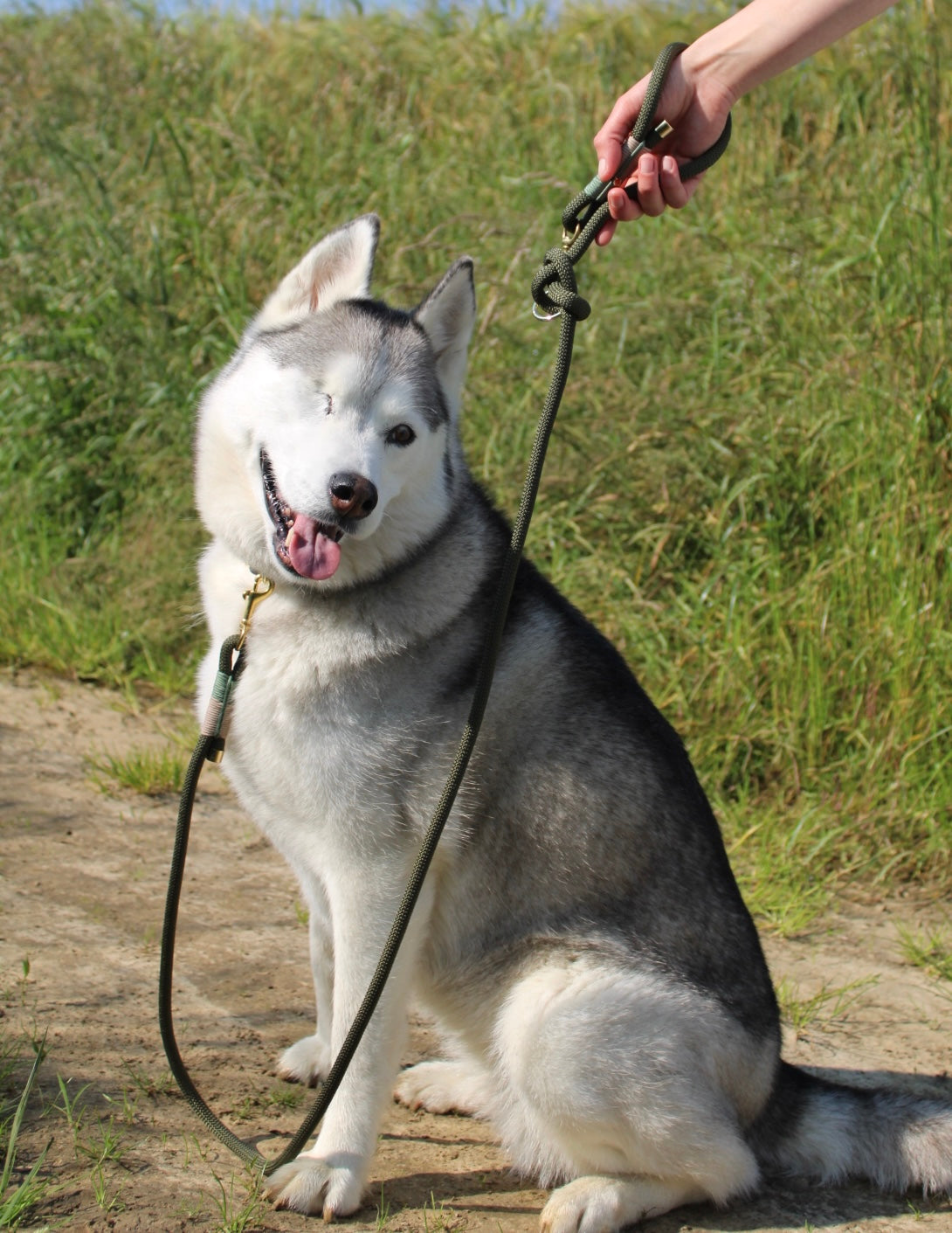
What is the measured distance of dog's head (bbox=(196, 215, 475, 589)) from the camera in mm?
2336

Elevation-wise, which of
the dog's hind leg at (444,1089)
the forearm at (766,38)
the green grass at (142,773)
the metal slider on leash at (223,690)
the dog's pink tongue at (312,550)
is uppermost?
the forearm at (766,38)

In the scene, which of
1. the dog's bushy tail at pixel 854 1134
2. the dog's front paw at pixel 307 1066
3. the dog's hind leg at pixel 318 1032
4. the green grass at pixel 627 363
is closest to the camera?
the dog's bushy tail at pixel 854 1134

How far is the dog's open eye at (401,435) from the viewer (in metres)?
2.45

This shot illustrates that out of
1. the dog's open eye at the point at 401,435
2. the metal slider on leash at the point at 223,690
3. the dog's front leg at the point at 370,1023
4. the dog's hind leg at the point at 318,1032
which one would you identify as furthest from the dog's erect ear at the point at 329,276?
the dog's hind leg at the point at 318,1032

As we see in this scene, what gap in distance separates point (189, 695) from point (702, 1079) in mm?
2978

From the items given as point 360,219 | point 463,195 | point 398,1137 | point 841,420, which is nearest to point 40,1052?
point 398,1137

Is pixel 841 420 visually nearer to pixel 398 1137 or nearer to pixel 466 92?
pixel 398 1137

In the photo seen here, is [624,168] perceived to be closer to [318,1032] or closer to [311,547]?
[311,547]

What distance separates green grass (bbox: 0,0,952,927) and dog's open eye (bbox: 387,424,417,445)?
5.29ft

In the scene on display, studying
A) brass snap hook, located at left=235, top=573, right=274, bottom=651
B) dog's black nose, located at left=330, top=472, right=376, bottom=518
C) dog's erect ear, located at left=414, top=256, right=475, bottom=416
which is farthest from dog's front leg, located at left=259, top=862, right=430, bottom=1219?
dog's erect ear, located at left=414, top=256, right=475, bottom=416

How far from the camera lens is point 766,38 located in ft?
8.17

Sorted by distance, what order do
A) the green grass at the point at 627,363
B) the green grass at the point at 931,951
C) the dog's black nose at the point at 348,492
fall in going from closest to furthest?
the dog's black nose at the point at 348,492 < the green grass at the point at 931,951 < the green grass at the point at 627,363

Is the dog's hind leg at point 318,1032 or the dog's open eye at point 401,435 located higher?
the dog's open eye at point 401,435

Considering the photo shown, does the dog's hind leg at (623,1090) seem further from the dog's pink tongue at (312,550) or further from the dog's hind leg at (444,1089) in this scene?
the dog's pink tongue at (312,550)
